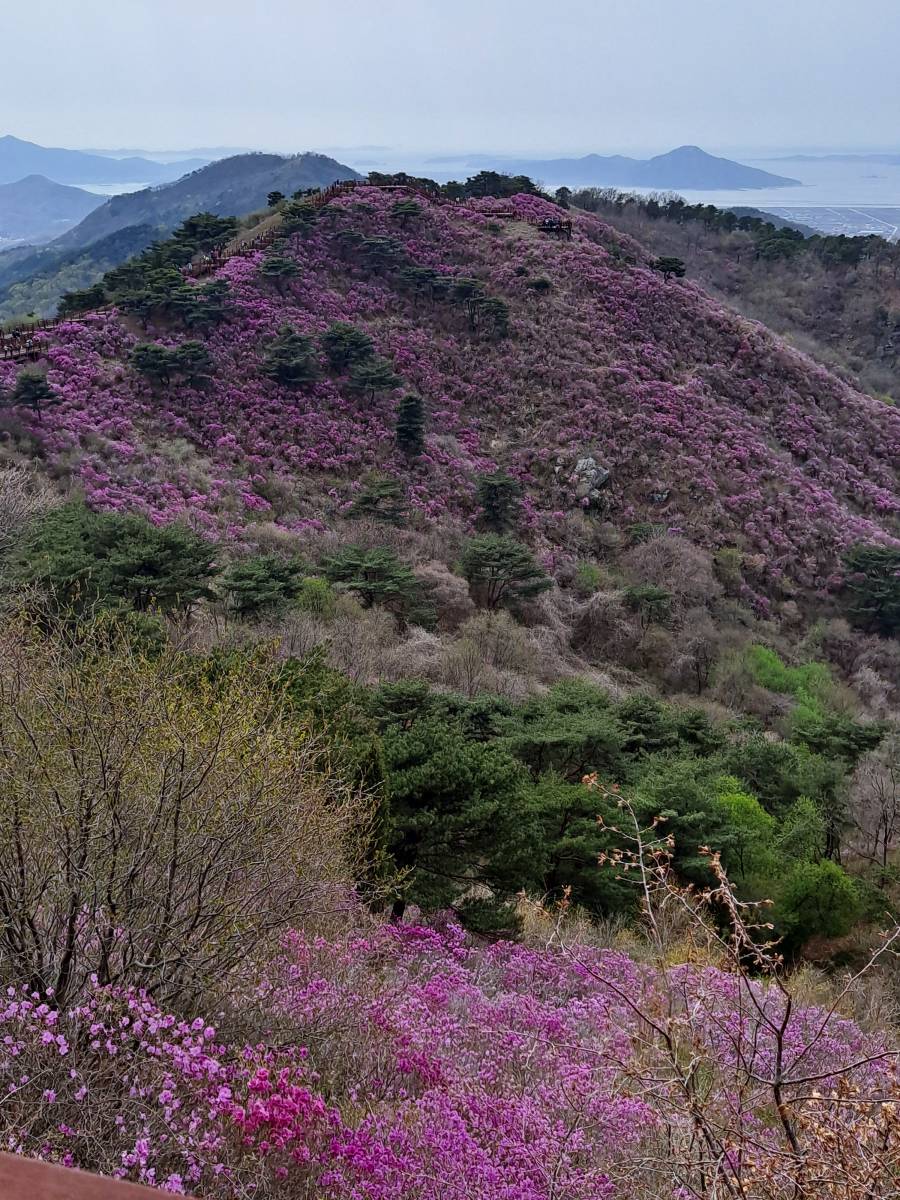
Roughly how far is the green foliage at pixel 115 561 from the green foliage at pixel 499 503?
39.4 ft

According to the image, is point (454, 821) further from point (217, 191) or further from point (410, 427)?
point (217, 191)

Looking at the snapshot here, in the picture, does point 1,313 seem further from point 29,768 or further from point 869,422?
point 29,768

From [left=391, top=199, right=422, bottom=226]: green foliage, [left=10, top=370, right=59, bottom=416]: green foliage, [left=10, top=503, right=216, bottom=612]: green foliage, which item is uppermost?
[left=391, top=199, right=422, bottom=226]: green foliage

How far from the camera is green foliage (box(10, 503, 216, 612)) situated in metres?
14.6

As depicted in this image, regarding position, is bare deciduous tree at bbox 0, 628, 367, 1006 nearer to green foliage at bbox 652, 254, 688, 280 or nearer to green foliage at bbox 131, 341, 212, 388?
green foliage at bbox 131, 341, 212, 388

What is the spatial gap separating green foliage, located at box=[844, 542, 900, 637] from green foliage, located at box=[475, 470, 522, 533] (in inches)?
456

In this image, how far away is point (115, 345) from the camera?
96.2 ft

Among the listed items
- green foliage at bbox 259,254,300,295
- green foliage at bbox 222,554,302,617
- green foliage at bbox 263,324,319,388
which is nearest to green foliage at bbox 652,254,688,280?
green foliage at bbox 259,254,300,295

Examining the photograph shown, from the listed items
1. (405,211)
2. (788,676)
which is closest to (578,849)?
(788,676)

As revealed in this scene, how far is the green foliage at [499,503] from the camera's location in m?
27.8

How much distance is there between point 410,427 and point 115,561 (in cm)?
1603

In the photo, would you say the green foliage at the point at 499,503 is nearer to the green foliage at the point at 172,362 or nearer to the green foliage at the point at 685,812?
the green foliage at the point at 172,362

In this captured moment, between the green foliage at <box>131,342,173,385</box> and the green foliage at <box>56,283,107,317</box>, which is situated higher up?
the green foliage at <box>56,283,107,317</box>

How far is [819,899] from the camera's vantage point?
12.2 m
